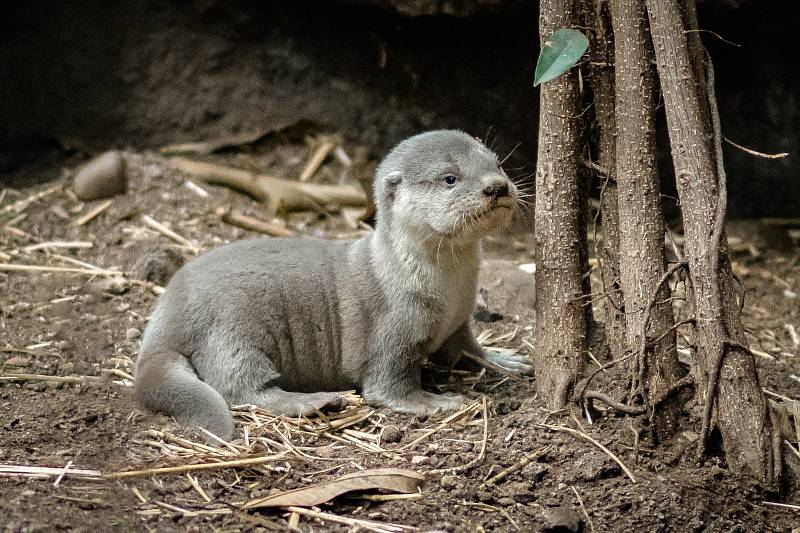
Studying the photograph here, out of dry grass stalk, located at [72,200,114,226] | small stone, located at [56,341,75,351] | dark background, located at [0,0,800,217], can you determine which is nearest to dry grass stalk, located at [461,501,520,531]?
small stone, located at [56,341,75,351]

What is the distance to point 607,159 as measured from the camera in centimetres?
427

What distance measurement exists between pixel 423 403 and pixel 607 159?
1.57 meters

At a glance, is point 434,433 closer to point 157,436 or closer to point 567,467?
point 567,467

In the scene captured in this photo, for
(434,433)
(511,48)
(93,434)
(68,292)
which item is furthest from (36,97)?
(434,433)

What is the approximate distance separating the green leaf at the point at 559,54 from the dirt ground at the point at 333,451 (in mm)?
1604

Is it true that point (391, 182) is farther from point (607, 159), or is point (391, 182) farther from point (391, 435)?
point (391, 435)

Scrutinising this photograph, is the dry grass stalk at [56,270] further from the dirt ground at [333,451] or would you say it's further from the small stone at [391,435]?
the small stone at [391,435]

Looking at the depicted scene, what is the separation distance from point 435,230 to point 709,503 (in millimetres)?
1861

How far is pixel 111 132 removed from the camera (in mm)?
8117

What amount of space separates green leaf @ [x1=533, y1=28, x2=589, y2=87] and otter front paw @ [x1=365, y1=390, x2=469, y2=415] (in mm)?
1833

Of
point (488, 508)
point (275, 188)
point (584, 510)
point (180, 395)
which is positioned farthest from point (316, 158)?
point (584, 510)

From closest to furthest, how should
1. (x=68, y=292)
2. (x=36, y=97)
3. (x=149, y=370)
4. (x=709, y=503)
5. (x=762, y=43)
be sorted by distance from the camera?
1. (x=709, y=503)
2. (x=149, y=370)
3. (x=68, y=292)
4. (x=762, y=43)
5. (x=36, y=97)

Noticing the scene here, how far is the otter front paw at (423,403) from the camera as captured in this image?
4738 millimetres

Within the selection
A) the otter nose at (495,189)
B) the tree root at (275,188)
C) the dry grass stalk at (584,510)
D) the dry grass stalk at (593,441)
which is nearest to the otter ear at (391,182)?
the otter nose at (495,189)
